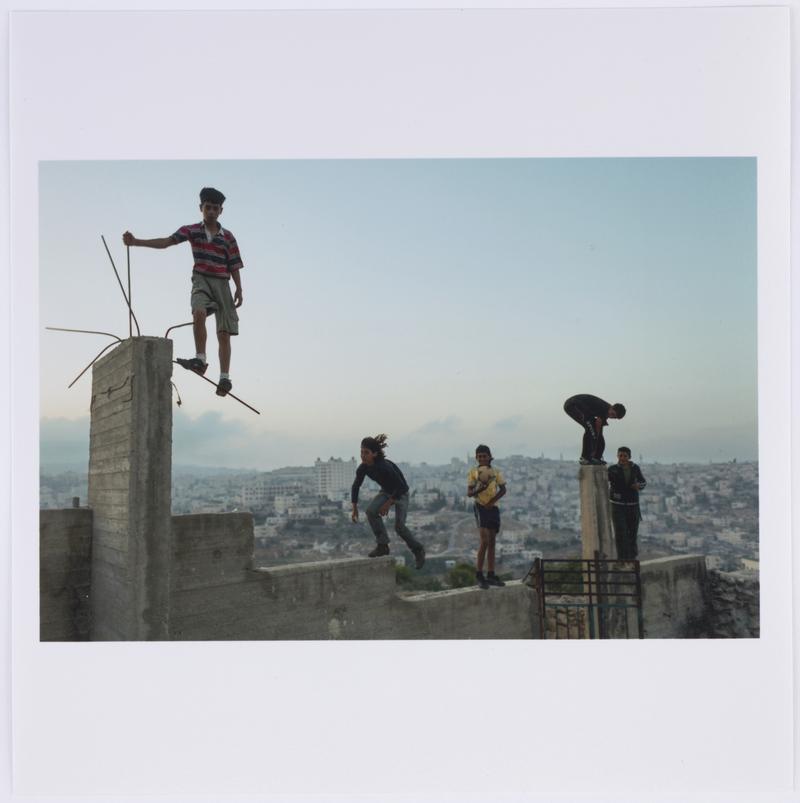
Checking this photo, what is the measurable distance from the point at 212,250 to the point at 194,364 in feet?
3.04

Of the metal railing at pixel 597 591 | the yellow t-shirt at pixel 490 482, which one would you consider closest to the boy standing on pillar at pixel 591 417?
the yellow t-shirt at pixel 490 482

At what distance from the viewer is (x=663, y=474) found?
6.69 m

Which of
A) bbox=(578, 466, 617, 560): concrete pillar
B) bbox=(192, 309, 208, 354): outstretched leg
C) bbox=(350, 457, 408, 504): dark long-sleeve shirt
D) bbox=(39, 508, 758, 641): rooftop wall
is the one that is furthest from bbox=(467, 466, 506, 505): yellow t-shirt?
bbox=(192, 309, 208, 354): outstretched leg

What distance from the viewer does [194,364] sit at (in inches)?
226

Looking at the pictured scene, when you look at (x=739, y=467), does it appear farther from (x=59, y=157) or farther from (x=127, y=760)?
(x=59, y=157)

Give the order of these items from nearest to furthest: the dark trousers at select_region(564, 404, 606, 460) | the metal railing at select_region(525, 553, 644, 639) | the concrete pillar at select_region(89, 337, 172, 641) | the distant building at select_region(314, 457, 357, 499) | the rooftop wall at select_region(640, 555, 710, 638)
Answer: the concrete pillar at select_region(89, 337, 172, 641)
the distant building at select_region(314, 457, 357, 499)
the dark trousers at select_region(564, 404, 606, 460)
the metal railing at select_region(525, 553, 644, 639)
the rooftop wall at select_region(640, 555, 710, 638)

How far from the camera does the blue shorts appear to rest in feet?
20.8

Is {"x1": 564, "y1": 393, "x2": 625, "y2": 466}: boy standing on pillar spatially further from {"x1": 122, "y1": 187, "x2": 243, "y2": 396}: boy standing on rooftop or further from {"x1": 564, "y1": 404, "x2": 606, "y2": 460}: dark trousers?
{"x1": 122, "y1": 187, "x2": 243, "y2": 396}: boy standing on rooftop

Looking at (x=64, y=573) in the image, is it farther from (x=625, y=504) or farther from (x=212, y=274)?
(x=625, y=504)

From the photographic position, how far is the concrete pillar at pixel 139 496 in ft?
17.6

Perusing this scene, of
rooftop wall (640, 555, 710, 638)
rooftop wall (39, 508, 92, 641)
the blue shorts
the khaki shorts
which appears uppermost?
the khaki shorts

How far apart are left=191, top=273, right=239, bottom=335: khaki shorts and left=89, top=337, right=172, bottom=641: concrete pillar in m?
0.46

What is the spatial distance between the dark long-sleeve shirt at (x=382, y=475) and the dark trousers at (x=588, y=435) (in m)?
1.52

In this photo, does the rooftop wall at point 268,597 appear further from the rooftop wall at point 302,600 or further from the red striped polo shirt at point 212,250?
the red striped polo shirt at point 212,250
